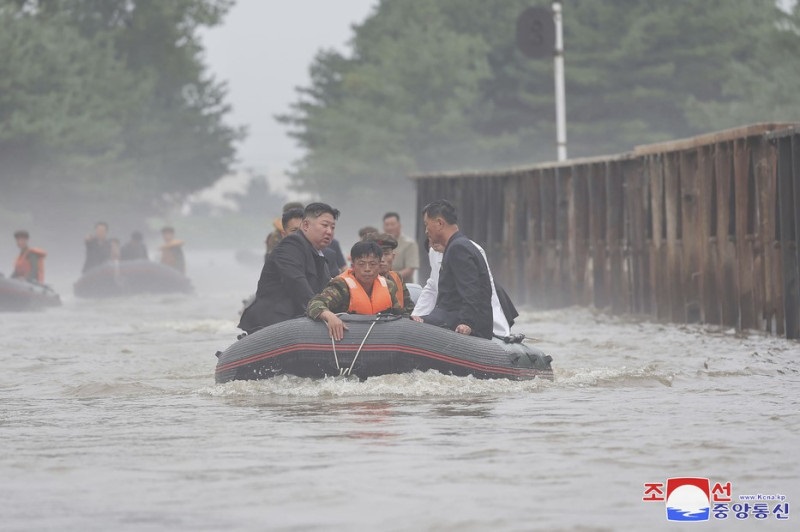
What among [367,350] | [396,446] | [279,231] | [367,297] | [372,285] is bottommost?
[396,446]

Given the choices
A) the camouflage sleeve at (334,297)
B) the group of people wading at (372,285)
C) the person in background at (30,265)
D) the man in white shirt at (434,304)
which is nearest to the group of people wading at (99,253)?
the person in background at (30,265)

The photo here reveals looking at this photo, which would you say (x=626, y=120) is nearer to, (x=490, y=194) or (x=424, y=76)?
(x=424, y=76)

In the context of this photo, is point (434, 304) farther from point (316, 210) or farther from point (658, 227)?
point (658, 227)

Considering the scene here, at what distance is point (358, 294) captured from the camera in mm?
14383

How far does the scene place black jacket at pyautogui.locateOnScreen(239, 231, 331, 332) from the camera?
47.9ft

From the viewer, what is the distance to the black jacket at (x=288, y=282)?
47.9 feet

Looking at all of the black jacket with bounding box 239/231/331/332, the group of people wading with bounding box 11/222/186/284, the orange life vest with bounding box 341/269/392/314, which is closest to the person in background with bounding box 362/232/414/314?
the orange life vest with bounding box 341/269/392/314

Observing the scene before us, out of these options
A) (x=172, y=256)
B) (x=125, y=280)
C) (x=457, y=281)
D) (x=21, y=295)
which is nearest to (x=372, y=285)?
(x=457, y=281)

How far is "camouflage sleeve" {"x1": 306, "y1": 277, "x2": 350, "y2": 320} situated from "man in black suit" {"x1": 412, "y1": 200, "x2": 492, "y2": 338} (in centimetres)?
61

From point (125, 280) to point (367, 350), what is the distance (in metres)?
26.6

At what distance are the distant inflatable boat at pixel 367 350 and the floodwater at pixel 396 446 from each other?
13 cm

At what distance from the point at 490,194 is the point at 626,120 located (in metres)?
46.2

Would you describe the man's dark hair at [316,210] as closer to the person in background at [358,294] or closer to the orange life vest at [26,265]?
the person in background at [358,294]

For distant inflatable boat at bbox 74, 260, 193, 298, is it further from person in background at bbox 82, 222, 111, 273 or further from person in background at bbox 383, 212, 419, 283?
person in background at bbox 383, 212, 419, 283
